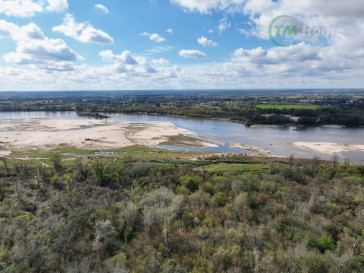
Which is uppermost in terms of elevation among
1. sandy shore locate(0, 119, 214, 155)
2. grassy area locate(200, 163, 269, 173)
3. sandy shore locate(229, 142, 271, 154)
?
sandy shore locate(0, 119, 214, 155)

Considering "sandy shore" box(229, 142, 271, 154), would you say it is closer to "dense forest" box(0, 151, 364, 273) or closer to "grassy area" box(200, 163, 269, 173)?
"grassy area" box(200, 163, 269, 173)

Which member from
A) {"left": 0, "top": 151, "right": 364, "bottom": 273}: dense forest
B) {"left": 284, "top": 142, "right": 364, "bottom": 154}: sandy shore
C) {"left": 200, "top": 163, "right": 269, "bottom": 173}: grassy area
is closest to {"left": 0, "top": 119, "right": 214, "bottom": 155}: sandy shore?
{"left": 200, "top": 163, "right": 269, "bottom": 173}: grassy area

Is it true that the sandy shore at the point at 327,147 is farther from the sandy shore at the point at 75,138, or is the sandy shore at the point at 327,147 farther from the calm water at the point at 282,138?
the sandy shore at the point at 75,138

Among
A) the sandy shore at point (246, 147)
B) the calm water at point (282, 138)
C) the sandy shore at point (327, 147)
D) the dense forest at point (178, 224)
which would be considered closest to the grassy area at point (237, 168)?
the dense forest at point (178, 224)

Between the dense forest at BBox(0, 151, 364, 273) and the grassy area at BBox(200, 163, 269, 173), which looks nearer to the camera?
the dense forest at BBox(0, 151, 364, 273)

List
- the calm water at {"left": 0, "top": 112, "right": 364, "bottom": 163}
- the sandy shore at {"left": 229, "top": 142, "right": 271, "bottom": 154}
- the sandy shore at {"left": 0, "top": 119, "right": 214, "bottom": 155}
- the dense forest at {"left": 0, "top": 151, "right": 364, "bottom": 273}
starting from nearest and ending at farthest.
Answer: the dense forest at {"left": 0, "top": 151, "right": 364, "bottom": 273}, the calm water at {"left": 0, "top": 112, "right": 364, "bottom": 163}, the sandy shore at {"left": 229, "top": 142, "right": 271, "bottom": 154}, the sandy shore at {"left": 0, "top": 119, "right": 214, "bottom": 155}

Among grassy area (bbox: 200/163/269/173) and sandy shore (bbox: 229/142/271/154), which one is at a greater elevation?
sandy shore (bbox: 229/142/271/154)

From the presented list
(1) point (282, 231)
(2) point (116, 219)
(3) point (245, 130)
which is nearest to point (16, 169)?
(2) point (116, 219)
